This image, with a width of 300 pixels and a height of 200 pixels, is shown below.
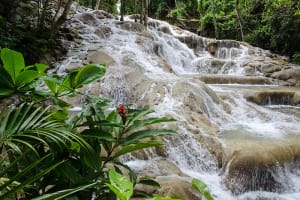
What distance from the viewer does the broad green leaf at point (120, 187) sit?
2.98 feet

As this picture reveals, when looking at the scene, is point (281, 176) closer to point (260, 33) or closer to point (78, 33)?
point (78, 33)

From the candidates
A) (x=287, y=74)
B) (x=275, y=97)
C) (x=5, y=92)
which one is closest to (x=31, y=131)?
(x=5, y=92)

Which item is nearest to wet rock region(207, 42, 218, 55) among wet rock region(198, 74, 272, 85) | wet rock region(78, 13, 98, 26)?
wet rock region(198, 74, 272, 85)

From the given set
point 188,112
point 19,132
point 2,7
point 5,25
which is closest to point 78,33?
point 2,7

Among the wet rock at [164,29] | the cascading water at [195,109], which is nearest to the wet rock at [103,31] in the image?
the cascading water at [195,109]

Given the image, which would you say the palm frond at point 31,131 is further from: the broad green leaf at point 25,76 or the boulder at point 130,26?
the boulder at point 130,26

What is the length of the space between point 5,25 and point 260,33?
1418cm

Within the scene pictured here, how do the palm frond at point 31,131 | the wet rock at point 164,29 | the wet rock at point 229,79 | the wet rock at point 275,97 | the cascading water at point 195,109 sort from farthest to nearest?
the wet rock at point 164,29
the wet rock at point 229,79
the wet rock at point 275,97
the cascading water at point 195,109
the palm frond at point 31,131

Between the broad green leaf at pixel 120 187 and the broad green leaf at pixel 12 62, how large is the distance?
0.69 m

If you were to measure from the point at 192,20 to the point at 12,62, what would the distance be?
23300 mm

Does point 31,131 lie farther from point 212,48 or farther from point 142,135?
point 212,48

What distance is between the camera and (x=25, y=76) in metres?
1.36

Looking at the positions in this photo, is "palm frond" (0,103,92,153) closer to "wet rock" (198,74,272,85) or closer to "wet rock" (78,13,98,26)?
"wet rock" (198,74,272,85)

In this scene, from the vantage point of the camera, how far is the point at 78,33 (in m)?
11.5
